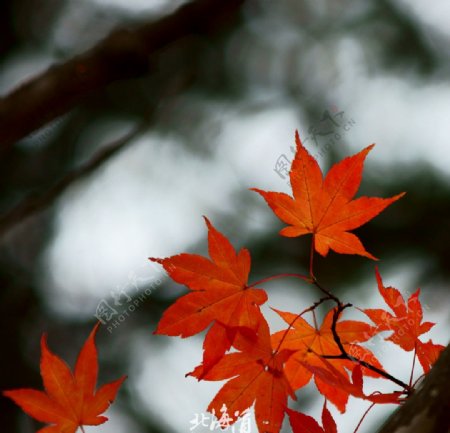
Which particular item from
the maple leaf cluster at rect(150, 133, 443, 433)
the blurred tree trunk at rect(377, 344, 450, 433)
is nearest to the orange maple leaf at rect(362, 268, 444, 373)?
the maple leaf cluster at rect(150, 133, 443, 433)

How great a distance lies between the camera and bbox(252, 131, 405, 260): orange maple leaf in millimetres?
899

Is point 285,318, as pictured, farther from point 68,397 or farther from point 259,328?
point 68,397

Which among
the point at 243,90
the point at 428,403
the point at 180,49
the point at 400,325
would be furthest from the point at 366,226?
the point at 428,403

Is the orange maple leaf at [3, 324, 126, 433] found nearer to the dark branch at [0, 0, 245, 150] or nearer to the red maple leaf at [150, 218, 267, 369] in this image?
the red maple leaf at [150, 218, 267, 369]

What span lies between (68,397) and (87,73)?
46cm

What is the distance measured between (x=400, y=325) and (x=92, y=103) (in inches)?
79.9

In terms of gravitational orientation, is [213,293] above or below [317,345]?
above

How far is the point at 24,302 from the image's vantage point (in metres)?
2.52

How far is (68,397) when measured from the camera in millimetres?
936

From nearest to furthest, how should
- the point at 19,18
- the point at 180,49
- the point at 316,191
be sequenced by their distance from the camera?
the point at 316,191, the point at 19,18, the point at 180,49

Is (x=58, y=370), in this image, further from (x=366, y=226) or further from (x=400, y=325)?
(x=366, y=226)

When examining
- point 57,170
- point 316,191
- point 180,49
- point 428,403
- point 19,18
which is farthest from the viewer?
point 180,49

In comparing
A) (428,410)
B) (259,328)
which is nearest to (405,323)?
(259,328)

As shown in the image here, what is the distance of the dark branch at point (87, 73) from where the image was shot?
2.61ft
